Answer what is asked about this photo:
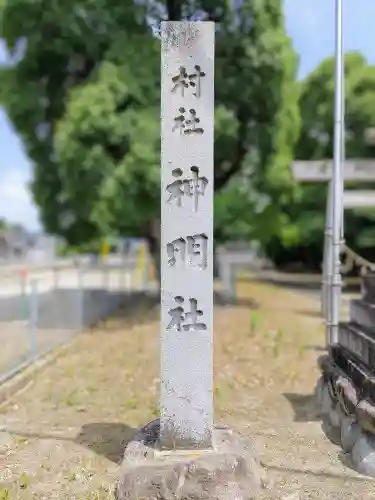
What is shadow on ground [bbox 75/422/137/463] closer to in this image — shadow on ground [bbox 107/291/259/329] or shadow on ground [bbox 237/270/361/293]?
shadow on ground [bbox 107/291/259/329]

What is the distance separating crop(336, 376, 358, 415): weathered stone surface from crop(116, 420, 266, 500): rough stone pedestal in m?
1.21

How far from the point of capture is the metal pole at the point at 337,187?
7.64m

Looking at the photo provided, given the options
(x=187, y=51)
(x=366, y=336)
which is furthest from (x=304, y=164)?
(x=187, y=51)

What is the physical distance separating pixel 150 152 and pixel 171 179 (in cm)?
809

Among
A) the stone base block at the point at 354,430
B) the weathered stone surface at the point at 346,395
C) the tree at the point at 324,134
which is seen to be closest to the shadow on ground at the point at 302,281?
the tree at the point at 324,134

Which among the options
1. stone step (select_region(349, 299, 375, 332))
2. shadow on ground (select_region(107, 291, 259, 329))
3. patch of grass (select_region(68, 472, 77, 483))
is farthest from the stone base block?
shadow on ground (select_region(107, 291, 259, 329))

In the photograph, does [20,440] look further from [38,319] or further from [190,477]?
[38,319]

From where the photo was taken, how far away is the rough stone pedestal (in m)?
3.91

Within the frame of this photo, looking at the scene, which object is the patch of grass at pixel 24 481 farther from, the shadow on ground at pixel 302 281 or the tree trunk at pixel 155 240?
the shadow on ground at pixel 302 281

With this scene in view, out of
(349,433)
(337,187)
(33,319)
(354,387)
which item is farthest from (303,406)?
(33,319)

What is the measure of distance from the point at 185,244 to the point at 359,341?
8.39 feet

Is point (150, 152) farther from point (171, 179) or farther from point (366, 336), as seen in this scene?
point (171, 179)

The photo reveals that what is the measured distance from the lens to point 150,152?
12.2 metres

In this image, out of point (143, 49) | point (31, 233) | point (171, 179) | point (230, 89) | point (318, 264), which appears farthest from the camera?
point (31, 233)
